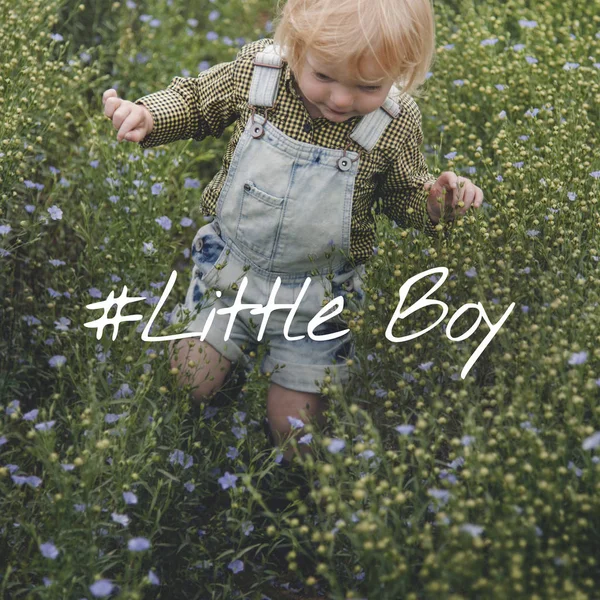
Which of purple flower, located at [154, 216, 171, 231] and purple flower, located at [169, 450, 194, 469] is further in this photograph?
purple flower, located at [154, 216, 171, 231]

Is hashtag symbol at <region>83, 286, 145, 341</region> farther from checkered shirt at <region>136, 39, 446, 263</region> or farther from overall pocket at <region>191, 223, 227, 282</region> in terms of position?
checkered shirt at <region>136, 39, 446, 263</region>

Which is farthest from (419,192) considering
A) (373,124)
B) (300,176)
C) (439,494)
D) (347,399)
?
(439,494)

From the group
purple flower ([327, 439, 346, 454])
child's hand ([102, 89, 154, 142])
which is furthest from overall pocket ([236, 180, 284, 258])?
purple flower ([327, 439, 346, 454])

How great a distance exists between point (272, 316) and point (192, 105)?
71 cm

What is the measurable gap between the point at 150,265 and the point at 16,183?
0.53m

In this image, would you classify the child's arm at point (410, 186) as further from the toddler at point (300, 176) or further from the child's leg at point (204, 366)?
the child's leg at point (204, 366)

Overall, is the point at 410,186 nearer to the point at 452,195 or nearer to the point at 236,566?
the point at 452,195

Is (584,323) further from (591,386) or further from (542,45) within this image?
(542,45)

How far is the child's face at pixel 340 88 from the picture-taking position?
2.48 metres

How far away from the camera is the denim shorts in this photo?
288 cm

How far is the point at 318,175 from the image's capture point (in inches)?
107

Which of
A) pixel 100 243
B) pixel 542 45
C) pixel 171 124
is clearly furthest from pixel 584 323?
pixel 542 45

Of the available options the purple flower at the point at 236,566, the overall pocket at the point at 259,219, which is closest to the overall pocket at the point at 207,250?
the overall pocket at the point at 259,219

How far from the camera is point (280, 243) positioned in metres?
2.78
